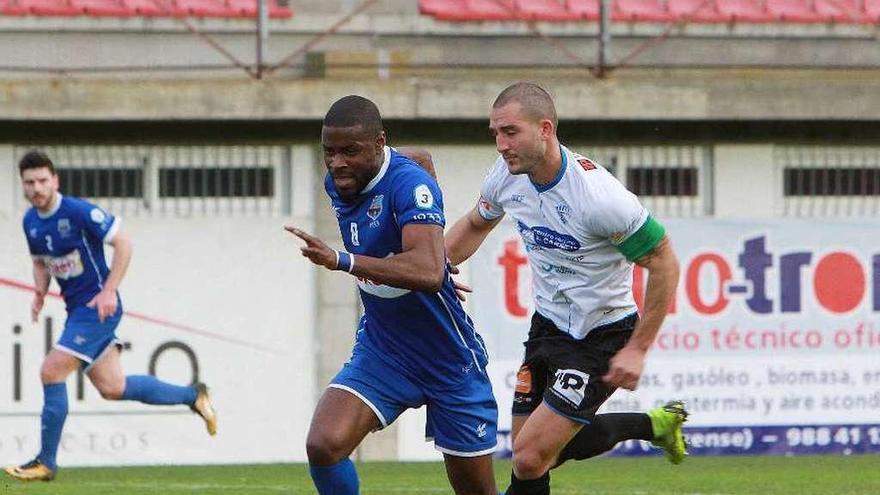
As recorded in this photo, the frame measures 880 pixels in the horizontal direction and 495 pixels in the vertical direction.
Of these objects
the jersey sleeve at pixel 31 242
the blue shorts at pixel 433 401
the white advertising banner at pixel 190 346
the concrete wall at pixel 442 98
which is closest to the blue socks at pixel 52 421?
the jersey sleeve at pixel 31 242

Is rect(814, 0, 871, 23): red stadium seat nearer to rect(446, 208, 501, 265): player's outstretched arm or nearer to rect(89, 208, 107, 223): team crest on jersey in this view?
rect(89, 208, 107, 223): team crest on jersey

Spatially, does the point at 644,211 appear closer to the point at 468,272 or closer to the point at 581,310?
the point at 581,310

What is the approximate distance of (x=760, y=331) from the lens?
16.9 meters

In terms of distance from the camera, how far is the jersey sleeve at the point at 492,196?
810 cm

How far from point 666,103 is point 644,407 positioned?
8.94 feet

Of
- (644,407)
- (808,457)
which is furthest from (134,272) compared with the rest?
(808,457)

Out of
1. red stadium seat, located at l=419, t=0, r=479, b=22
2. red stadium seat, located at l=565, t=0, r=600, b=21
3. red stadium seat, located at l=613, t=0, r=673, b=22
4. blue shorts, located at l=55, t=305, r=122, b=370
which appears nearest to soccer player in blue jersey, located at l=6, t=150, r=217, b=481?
blue shorts, located at l=55, t=305, r=122, b=370

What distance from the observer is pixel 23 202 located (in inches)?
652

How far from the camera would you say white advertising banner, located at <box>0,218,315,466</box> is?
1634cm

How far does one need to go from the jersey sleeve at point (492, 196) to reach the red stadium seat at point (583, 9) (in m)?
10.00

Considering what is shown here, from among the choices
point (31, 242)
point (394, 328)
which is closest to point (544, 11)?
point (31, 242)

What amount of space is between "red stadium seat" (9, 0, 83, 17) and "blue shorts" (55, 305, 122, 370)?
16.5ft

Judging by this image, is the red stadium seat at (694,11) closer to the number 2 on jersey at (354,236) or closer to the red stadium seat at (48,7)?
the red stadium seat at (48,7)

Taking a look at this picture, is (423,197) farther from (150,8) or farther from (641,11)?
(641,11)
